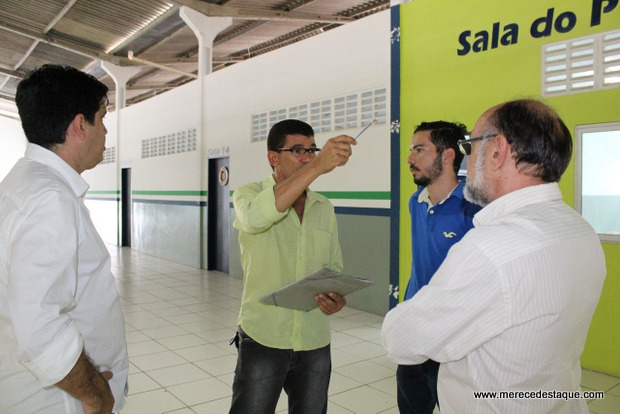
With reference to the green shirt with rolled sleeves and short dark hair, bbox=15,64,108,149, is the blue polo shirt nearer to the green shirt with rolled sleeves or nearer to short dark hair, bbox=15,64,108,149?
the green shirt with rolled sleeves

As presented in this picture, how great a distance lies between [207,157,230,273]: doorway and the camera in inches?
316

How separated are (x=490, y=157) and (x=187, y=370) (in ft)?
10.5

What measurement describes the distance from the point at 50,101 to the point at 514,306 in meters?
1.30

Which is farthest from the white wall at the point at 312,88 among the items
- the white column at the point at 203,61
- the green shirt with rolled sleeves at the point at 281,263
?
the green shirt with rolled sleeves at the point at 281,263

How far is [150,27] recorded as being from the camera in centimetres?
944

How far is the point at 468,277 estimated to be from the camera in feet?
3.29

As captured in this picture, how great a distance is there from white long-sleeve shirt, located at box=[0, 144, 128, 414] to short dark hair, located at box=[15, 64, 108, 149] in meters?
0.06

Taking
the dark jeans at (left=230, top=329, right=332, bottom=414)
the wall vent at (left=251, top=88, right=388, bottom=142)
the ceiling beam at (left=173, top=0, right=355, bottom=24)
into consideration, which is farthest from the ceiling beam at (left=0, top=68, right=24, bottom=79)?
the dark jeans at (left=230, top=329, right=332, bottom=414)

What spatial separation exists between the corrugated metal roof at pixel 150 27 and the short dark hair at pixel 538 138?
7.67m

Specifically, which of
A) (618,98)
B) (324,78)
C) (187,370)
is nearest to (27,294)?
(187,370)

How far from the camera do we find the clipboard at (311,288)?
1544mm

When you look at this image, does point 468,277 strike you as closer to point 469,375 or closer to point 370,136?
point 469,375

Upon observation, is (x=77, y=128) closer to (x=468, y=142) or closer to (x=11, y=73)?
(x=468, y=142)

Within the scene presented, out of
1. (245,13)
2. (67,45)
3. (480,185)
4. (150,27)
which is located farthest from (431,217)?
(67,45)
